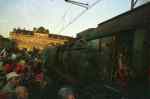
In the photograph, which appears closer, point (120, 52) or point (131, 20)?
point (131, 20)

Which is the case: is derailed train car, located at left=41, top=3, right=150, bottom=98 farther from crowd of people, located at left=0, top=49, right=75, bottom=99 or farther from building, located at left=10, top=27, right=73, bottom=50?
building, located at left=10, top=27, right=73, bottom=50

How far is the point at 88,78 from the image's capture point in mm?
11500

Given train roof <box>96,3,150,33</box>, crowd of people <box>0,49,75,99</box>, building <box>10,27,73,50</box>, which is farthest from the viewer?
building <box>10,27,73,50</box>

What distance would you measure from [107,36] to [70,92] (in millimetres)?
5597

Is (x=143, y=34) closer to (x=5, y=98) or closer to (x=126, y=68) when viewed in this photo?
(x=126, y=68)

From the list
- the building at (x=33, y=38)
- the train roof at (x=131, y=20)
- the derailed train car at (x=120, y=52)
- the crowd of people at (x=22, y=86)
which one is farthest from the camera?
the building at (x=33, y=38)

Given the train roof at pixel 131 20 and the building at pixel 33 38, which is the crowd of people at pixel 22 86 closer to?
the train roof at pixel 131 20

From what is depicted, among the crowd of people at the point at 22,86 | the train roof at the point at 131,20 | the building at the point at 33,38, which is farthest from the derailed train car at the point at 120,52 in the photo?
the building at the point at 33,38

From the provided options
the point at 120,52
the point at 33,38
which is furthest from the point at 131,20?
the point at 33,38

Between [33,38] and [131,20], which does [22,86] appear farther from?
[33,38]

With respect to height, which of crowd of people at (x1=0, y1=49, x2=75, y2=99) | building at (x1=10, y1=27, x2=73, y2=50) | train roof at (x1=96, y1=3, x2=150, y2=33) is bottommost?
crowd of people at (x1=0, y1=49, x2=75, y2=99)

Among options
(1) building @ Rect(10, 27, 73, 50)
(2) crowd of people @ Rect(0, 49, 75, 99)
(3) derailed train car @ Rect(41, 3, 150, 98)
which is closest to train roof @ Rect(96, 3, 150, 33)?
(3) derailed train car @ Rect(41, 3, 150, 98)

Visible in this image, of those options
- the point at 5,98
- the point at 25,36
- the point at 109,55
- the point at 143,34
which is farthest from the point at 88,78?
the point at 25,36

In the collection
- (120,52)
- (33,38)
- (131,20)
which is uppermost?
(33,38)
